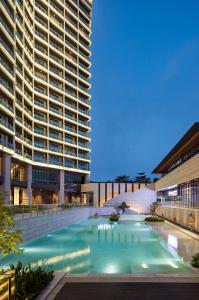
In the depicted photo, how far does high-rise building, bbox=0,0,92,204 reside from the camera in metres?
52.5

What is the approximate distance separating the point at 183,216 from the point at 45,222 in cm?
1458

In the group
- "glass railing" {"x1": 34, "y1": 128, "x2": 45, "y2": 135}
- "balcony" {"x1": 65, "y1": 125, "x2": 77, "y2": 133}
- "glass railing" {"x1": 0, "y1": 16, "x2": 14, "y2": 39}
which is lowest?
"glass railing" {"x1": 34, "y1": 128, "x2": 45, "y2": 135}

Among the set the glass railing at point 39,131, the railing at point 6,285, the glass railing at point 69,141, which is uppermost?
the glass railing at point 39,131

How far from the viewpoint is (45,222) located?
36.2 m

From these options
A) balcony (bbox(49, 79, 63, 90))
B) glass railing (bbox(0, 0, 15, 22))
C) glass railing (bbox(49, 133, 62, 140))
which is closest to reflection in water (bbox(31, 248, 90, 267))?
glass railing (bbox(0, 0, 15, 22))

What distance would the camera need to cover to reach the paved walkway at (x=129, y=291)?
408 inches

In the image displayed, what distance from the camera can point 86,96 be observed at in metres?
93.9

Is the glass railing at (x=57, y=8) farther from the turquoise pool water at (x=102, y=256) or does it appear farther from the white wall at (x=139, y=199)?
the turquoise pool water at (x=102, y=256)

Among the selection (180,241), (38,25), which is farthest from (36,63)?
(180,241)

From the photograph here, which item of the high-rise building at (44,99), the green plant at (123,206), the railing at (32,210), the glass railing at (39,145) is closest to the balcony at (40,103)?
the high-rise building at (44,99)

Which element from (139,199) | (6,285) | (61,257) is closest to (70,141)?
(139,199)

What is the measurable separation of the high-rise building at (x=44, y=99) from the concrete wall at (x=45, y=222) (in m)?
8.98

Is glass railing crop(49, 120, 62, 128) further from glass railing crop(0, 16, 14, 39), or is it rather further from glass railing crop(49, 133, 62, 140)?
glass railing crop(0, 16, 14, 39)

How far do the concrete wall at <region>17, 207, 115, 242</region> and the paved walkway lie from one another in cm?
562
